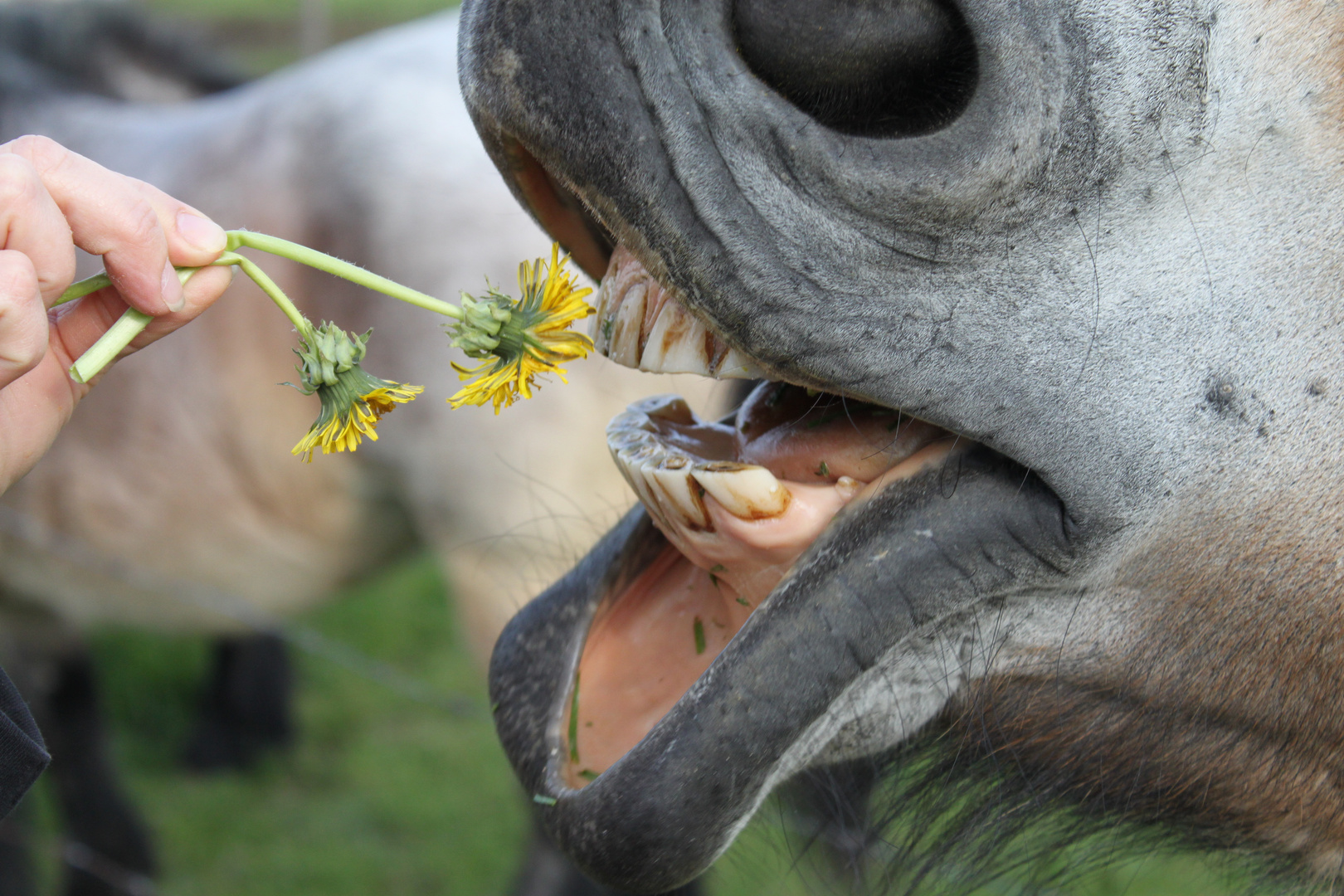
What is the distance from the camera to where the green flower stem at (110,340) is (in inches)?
32.8

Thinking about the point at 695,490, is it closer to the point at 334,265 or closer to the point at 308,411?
the point at 334,265

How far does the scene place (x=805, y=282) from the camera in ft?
2.77

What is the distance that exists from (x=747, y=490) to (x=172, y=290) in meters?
0.50

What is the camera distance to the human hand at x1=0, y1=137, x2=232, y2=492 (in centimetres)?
80

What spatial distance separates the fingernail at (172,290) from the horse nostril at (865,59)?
0.49 m

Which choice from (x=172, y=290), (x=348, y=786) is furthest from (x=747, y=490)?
(x=348, y=786)

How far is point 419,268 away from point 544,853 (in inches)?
54.0

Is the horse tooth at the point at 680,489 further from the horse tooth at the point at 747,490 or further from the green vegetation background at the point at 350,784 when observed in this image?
the green vegetation background at the point at 350,784

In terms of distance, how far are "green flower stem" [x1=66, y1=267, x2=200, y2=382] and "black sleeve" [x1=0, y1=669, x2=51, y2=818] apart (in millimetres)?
313

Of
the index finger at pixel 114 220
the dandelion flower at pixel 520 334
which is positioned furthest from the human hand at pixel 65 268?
the dandelion flower at pixel 520 334

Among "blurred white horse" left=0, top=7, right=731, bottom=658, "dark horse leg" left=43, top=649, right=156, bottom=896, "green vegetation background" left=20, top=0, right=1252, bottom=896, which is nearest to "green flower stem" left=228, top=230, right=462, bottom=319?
"blurred white horse" left=0, top=7, right=731, bottom=658

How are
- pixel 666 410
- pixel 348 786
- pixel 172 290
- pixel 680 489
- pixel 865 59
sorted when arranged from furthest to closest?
1. pixel 348 786
2. pixel 666 410
3. pixel 680 489
4. pixel 172 290
5. pixel 865 59

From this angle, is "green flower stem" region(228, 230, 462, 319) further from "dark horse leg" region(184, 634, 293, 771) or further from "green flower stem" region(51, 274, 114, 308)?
"dark horse leg" region(184, 634, 293, 771)

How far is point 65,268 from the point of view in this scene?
84 cm
